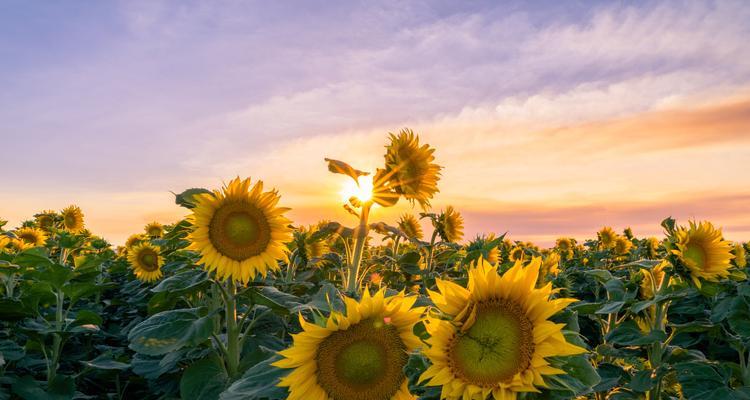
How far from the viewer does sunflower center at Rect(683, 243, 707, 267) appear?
14.0 feet

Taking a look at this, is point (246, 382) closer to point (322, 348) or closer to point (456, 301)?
point (322, 348)

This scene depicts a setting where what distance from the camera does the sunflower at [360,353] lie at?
6.74 feet

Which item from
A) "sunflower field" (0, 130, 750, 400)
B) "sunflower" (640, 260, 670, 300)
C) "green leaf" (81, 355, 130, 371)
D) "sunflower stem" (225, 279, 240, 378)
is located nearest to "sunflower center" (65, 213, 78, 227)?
"sunflower field" (0, 130, 750, 400)

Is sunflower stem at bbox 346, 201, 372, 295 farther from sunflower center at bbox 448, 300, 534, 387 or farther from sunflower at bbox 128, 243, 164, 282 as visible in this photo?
sunflower at bbox 128, 243, 164, 282

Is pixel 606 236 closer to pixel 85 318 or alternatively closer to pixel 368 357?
pixel 85 318

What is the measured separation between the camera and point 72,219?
1196cm

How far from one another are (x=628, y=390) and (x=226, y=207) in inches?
136

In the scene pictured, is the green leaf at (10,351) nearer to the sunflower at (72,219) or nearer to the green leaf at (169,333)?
the green leaf at (169,333)

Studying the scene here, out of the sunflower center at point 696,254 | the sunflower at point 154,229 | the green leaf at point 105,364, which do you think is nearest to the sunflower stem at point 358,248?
the green leaf at point 105,364

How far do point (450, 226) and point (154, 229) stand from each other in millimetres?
6463

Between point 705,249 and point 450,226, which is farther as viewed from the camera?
point 450,226

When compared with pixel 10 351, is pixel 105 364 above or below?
below

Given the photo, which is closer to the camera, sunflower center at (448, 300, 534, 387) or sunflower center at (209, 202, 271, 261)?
sunflower center at (448, 300, 534, 387)

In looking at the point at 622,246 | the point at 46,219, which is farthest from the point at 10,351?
the point at 622,246
